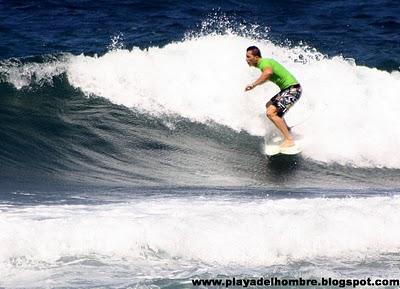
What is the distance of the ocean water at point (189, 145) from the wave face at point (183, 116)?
0.12 feet

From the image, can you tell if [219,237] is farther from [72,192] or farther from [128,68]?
[128,68]

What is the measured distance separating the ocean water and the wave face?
4 cm

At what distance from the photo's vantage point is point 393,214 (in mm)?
7992

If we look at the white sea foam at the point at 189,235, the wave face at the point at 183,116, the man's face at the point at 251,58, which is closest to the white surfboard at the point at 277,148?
the wave face at the point at 183,116

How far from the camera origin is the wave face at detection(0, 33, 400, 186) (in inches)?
433

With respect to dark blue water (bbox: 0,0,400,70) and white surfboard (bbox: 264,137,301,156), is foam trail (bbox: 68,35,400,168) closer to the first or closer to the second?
white surfboard (bbox: 264,137,301,156)

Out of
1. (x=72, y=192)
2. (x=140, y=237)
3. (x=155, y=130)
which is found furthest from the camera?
(x=155, y=130)

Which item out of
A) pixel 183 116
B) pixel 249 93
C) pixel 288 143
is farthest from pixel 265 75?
pixel 183 116

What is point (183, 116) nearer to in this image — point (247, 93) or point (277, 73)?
point (247, 93)

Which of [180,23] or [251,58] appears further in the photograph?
[180,23]

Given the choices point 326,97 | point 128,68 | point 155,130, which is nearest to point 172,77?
point 128,68

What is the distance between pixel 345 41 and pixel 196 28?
318 centimetres

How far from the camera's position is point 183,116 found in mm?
13242

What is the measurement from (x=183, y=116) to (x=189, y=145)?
3.99ft
